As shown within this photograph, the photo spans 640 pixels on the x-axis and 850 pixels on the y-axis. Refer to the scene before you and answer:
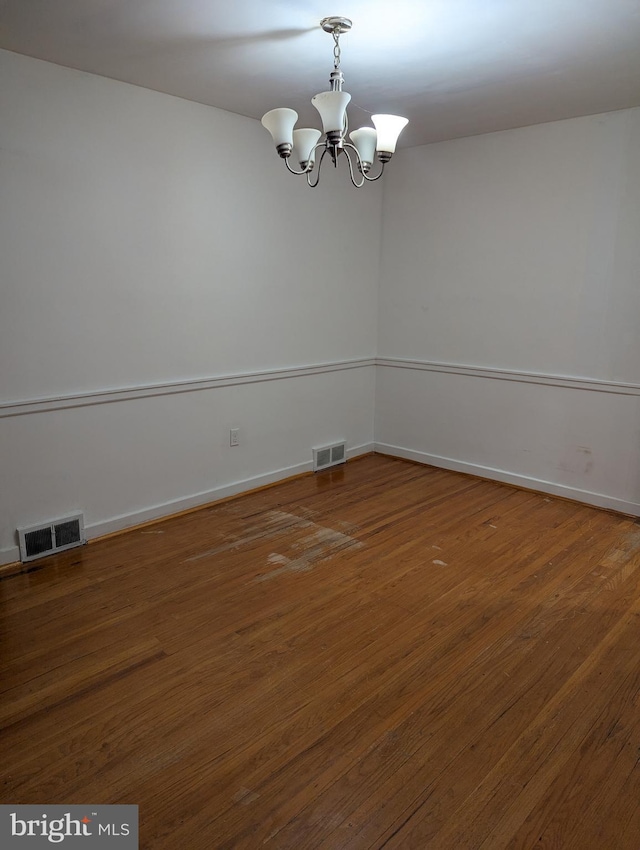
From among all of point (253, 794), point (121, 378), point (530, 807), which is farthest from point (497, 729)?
point (121, 378)

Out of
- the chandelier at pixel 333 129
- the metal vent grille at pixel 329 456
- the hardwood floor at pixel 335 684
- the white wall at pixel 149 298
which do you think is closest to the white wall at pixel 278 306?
the white wall at pixel 149 298

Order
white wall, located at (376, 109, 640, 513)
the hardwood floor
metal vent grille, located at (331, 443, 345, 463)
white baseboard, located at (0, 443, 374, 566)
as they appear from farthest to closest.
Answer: metal vent grille, located at (331, 443, 345, 463) → white wall, located at (376, 109, 640, 513) → white baseboard, located at (0, 443, 374, 566) → the hardwood floor

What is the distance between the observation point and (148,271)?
3.28 meters

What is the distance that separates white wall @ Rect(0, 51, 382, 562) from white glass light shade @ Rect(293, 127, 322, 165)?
114 cm

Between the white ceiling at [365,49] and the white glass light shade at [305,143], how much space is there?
40cm

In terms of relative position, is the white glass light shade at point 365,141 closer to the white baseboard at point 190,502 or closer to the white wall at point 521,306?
the white wall at point 521,306

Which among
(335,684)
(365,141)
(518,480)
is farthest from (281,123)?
(518,480)

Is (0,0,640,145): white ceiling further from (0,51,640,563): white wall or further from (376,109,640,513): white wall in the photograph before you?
(376,109,640,513): white wall

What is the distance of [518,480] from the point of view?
165 inches

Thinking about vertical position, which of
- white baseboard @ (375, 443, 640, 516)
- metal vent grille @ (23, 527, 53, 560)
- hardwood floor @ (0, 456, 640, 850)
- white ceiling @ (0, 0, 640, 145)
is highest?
white ceiling @ (0, 0, 640, 145)

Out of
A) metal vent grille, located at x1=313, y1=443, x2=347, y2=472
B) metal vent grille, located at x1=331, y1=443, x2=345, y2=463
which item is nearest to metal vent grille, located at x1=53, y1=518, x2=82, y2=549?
metal vent grille, located at x1=313, y1=443, x2=347, y2=472

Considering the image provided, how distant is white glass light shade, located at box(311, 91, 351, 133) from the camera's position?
2.22m

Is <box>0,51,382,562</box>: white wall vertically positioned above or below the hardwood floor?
above

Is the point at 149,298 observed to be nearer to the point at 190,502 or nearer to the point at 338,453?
the point at 190,502
